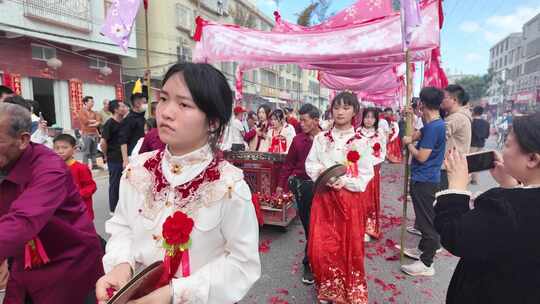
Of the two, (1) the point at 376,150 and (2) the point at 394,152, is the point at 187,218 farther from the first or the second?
(2) the point at 394,152

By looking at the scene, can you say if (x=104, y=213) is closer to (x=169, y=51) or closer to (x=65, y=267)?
(x=65, y=267)

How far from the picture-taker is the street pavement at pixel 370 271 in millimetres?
3162

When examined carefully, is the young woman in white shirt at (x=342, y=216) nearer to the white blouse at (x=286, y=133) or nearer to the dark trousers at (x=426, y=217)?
the dark trousers at (x=426, y=217)

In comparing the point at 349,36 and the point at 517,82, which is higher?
the point at 517,82

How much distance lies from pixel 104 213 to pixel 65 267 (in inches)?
163

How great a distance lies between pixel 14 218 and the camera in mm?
1343

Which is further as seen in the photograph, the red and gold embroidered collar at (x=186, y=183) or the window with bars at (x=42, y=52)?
the window with bars at (x=42, y=52)

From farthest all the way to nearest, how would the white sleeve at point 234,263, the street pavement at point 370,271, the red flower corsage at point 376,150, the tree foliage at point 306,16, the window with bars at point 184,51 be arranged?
1. the window with bars at point 184,51
2. the tree foliage at point 306,16
3. the red flower corsage at point 376,150
4. the street pavement at point 370,271
5. the white sleeve at point 234,263

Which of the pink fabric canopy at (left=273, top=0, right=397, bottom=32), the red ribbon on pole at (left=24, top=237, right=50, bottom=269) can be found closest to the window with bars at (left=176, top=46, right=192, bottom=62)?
the pink fabric canopy at (left=273, top=0, right=397, bottom=32)

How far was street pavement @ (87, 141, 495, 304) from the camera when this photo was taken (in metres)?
3.16

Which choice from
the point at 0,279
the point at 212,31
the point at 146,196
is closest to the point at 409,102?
the point at 212,31

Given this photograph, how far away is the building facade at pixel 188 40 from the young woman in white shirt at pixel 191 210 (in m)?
8.98

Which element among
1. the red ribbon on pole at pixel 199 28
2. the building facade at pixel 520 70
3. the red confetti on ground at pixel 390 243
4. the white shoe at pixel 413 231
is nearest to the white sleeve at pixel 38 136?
the red ribbon on pole at pixel 199 28

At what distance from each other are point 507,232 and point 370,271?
2.56 m
